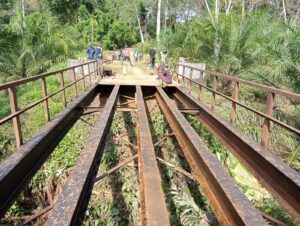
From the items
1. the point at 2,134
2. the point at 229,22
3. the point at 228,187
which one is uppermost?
the point at 229,22

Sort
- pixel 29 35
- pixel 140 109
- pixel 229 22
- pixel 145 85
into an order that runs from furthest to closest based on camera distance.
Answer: pixel 29 35 → pixel 229 22 → pixel 145 85 → pixel 140 109

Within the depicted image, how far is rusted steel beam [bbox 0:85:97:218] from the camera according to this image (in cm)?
300

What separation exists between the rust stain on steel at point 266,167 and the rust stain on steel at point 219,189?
0.66 meters

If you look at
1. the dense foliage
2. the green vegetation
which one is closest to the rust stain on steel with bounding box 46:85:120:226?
the green vegetation

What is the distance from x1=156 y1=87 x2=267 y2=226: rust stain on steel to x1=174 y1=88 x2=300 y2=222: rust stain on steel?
25.9 inches

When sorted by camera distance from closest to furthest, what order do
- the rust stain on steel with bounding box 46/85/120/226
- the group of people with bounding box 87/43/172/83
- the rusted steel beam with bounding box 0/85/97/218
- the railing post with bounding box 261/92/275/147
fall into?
the rust stain on steel with bounding box 46/85/120/226
the rusted steel beam with bounding box 0/85/97/218
the railing post with bounding box 261/92/275/147
the group of people with bounding box 87/43/172/83

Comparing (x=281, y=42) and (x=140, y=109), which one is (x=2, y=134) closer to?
(x=140, y=109)

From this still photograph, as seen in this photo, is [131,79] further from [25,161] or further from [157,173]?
[157,173]

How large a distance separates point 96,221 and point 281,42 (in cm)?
811

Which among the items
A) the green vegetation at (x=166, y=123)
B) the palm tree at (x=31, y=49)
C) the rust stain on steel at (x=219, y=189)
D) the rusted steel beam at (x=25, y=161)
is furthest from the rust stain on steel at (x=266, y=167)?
the palm tree at (x=31, y=49)

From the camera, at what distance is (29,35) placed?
14922 mm

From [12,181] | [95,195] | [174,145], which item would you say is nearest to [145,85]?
[174,145]

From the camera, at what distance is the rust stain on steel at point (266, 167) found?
3.06 metres

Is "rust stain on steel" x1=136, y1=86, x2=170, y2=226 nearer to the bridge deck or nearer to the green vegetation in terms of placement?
the green vegetation
